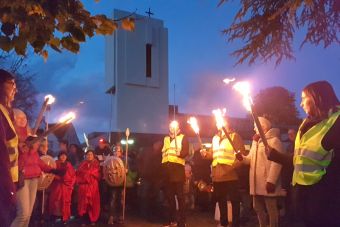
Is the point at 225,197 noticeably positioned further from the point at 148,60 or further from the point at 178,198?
the point at 148,60

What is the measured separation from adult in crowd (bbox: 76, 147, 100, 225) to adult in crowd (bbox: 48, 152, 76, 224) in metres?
0.29

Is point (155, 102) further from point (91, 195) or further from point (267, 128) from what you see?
point (267, 128)

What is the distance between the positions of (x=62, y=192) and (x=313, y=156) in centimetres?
820

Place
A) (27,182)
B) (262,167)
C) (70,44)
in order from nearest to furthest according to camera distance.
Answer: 1. (70,44)
2. (27,182)
3. (262,167)

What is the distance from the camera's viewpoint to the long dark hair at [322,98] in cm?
416

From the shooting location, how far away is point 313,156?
13.0 ft

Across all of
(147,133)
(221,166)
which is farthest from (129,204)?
(147,133)

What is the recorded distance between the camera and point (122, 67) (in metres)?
30.8

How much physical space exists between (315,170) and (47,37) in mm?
2741

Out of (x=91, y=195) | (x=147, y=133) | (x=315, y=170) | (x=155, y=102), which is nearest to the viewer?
(x=315, y=170)

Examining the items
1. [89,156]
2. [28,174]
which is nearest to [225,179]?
[28,174]

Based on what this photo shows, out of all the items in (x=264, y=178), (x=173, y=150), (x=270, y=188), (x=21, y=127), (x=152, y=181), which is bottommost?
(x=152, y=181)

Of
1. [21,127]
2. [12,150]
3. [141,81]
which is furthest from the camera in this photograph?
[141,81]

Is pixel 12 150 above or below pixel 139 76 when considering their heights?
below
